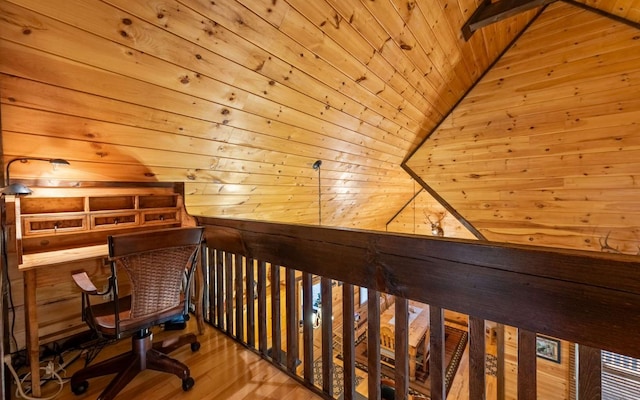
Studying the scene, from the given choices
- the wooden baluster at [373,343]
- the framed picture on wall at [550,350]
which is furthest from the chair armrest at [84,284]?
the framed picture on wall at [550,350]

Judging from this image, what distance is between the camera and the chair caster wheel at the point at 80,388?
4.62ft

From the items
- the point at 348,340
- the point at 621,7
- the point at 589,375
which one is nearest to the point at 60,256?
the point at 348,340

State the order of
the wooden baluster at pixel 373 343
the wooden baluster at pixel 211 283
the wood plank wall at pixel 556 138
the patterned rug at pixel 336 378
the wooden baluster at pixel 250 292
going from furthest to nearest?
the patterned rug at pixel 336 378, the wood plank wall at pixel 556 138, the wooden baluster at pixel 211 283, the wooden baluster at pixel 250 292, the wooden baluster at pixel 373 343

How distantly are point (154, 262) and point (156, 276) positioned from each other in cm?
9

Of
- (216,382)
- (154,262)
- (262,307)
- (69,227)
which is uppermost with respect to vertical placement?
(69,227)

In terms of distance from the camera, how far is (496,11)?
191cm

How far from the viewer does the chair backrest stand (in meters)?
1.24

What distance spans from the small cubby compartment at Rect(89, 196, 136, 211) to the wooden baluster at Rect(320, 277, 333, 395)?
69.5 inches

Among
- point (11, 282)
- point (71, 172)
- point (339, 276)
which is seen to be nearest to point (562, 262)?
point (339, 276)

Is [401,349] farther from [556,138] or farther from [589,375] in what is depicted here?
[556,138]

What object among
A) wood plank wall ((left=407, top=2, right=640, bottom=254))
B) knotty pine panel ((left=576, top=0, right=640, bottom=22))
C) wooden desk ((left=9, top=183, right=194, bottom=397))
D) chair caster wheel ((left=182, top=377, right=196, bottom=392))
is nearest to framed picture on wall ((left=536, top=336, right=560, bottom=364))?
wood plank wall ((left=407, top=2, right=640, bottom=254))

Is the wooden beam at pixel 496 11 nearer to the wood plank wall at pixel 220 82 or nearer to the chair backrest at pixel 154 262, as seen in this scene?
the wood plank wall at pixel 220 82

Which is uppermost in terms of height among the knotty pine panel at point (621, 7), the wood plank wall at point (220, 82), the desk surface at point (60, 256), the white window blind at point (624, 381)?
the knotty pine panel at point (621, 7)

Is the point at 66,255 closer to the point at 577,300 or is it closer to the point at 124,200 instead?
the point at 124,200
